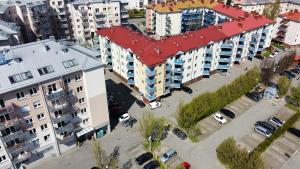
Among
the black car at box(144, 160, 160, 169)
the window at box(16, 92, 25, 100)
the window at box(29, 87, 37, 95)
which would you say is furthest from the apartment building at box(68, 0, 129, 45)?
the black car at box(144, 160, 160, 169)

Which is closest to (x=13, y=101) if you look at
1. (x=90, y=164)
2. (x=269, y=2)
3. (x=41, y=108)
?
(x=41, y=108)

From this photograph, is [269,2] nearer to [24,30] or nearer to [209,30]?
[209,30]

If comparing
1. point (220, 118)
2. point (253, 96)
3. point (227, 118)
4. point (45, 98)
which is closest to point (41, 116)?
point (45, 98)

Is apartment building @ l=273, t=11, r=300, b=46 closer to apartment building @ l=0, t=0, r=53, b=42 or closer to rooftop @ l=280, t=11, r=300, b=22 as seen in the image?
rooftop @ l=280, t=11, r=300, b=22

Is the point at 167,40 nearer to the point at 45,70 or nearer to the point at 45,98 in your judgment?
the point at 45,70

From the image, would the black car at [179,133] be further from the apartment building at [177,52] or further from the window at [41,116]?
the window at [41,116]

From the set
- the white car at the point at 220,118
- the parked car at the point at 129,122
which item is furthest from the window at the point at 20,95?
the white car at the point at 220,118
